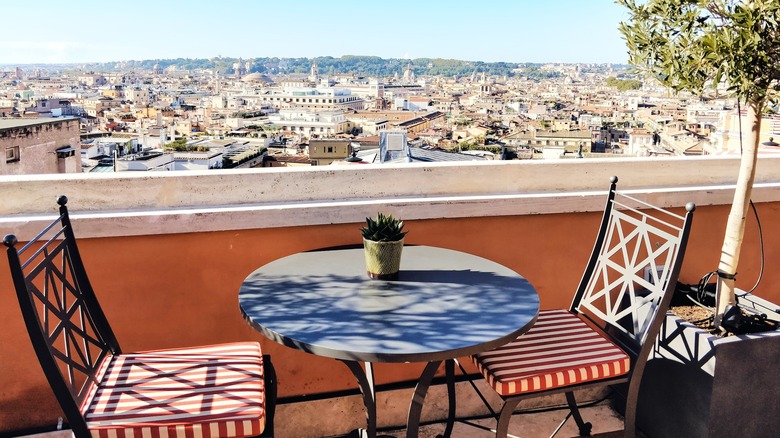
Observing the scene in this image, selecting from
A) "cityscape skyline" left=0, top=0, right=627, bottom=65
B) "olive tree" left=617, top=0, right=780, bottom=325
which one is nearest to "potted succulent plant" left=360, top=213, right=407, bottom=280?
"olive tree" left=617, top=0, right=780, bottom=325

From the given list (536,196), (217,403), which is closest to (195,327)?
(217,403)

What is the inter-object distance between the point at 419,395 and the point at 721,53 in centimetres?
110

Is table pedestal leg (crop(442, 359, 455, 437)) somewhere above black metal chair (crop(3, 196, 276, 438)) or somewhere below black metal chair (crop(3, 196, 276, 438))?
below

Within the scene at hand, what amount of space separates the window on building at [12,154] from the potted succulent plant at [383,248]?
11.2m

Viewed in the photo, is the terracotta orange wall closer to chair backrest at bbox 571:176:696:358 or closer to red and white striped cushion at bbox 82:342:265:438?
chair backrest at bbox 571:176:696:358

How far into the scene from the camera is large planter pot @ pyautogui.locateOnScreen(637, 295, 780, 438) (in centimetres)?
180

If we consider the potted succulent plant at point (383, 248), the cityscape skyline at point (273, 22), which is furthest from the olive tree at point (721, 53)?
the cityscape skyline at point (273, 22)

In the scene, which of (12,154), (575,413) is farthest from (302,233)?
(12,154)

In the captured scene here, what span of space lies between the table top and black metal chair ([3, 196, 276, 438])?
172mm

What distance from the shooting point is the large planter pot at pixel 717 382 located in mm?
1800

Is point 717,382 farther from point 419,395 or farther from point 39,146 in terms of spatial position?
point 39,146

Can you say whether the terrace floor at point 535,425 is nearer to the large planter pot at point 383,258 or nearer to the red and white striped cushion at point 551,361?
the red and white striped cushion at point 551,361

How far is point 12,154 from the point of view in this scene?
11.4 meters

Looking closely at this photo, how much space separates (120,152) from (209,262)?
3907 cm
